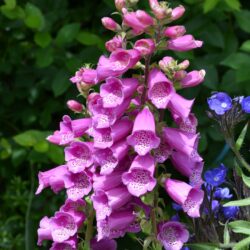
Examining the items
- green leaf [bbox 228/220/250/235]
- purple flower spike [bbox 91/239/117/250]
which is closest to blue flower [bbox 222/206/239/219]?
green leaf [bbox 228/220/250/235]

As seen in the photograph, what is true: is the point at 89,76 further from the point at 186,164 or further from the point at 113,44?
the point at 186,164

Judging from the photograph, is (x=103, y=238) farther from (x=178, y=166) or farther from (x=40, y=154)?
(x=40, y=154)

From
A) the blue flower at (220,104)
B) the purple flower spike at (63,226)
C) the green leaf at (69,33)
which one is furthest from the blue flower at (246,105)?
the green leaf at (69,33)

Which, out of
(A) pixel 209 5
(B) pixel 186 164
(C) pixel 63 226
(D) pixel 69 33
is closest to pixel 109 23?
(B) pixel 186 164

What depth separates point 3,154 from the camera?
342cm

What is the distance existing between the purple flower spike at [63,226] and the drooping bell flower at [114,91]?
1.08ft

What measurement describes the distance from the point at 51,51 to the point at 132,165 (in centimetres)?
145

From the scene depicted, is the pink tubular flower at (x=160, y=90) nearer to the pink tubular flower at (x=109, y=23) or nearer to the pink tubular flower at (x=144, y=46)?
the pink tubular flower at (x=144, y=46)

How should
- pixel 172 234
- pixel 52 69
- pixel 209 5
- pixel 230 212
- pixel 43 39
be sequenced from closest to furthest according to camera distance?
pixel 172 234, pixel 230 212, pixel 209 5, pixel 43 39, pixel 52 69

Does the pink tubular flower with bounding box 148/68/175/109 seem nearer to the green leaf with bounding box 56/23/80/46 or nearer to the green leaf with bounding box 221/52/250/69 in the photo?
the green leaf with bounding box 221/52/250/69

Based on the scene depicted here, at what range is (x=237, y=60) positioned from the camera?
2902 mm

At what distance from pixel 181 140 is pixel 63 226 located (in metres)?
0.39

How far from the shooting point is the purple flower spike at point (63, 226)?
6.46 feet

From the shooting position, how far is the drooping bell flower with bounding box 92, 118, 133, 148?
6.11 ft
